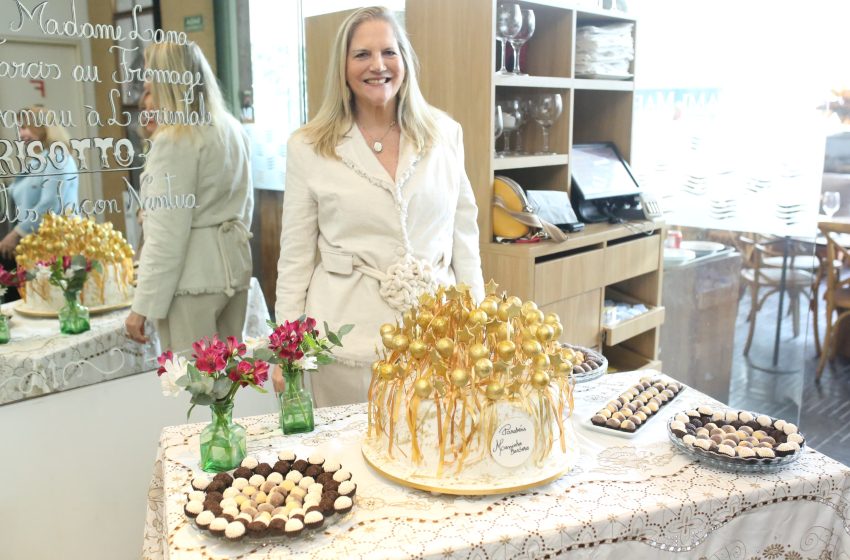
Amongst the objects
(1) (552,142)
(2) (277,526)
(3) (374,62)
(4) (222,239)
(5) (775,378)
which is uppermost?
(3) (374,62)

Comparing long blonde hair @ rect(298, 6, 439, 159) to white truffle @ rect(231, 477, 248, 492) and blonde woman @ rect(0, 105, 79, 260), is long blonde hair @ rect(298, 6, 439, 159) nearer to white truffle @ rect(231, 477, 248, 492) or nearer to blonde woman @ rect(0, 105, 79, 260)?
blonde woman @ rect(0, 105, 79, 260)

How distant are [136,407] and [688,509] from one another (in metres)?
1.65

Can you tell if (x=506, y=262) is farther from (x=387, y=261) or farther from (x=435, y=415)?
(x=435, y=415)

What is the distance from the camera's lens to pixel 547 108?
2.67 m

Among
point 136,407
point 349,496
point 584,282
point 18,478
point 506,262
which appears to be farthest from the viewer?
point 584,282

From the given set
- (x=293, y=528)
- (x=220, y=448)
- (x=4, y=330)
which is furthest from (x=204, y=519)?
(x=4, y=330)

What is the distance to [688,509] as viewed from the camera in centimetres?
124

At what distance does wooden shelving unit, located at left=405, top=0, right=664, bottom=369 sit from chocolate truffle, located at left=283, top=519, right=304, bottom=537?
1.48m

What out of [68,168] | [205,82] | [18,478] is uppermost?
[205,82]

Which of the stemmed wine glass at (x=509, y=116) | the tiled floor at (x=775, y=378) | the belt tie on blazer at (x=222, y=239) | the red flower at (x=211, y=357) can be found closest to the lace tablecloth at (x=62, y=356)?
the belt tie on blazer at (x=222, y=239)


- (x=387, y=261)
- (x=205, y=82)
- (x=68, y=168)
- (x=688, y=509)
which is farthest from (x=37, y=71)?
(x=688, y=509)

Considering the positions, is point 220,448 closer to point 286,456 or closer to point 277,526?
point 286,456

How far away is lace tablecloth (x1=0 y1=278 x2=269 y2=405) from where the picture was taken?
6.38 feet

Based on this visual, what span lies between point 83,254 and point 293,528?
1218 millimetres
